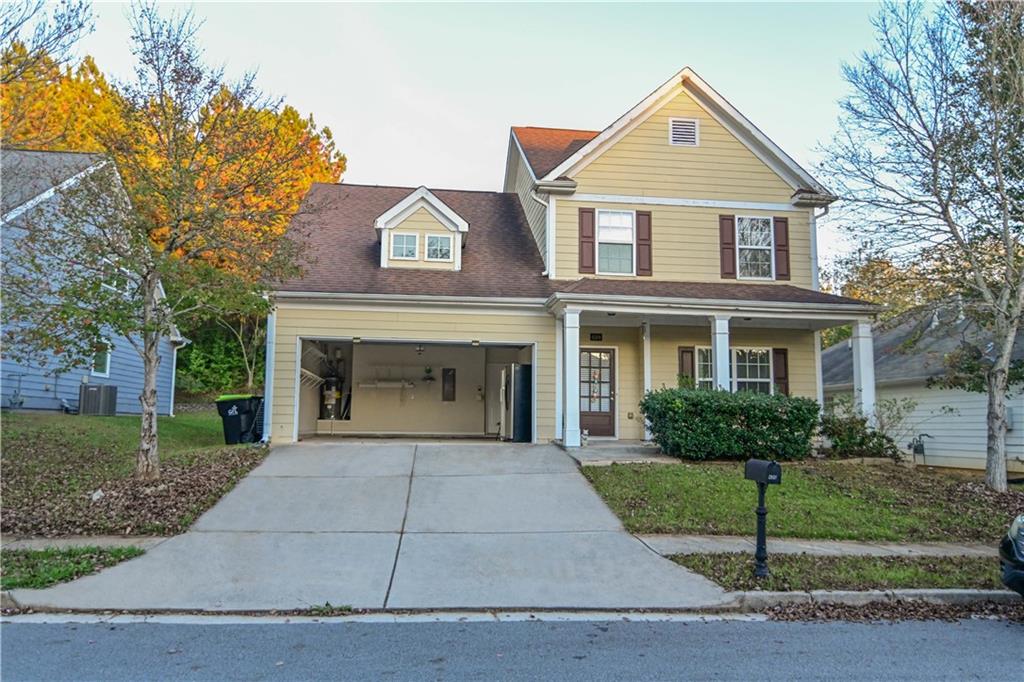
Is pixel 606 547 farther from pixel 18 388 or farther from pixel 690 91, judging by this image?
pixel 18 388

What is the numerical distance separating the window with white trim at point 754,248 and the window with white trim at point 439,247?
254 inches

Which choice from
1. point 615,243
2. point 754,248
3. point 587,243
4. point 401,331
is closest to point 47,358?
point 401,331

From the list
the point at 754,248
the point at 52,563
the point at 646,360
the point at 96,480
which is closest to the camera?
the point at 52,563

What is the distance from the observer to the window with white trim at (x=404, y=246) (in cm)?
1534

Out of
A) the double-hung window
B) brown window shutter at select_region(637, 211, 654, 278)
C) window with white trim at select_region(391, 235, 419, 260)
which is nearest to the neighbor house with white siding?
the double-hung window

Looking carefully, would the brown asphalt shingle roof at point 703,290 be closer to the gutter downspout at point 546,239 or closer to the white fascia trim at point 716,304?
the white fascia trim at point 716,304

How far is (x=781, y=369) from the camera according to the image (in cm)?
1533

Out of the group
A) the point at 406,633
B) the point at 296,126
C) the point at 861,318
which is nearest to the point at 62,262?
the point at 406,633

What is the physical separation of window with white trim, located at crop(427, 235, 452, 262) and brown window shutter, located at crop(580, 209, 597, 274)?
2.94 meters

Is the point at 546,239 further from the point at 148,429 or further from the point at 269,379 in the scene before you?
the point at 148,429

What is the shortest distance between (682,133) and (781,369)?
5.73m

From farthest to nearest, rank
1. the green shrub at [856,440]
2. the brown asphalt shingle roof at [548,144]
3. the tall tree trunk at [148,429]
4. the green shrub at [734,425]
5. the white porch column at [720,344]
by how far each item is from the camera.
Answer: the brown asphalt shingle roof at [548,144] → the white porch column at [720,344] → the green shrub at [856,440] → the green shrub at [734,425] → the tall tree trunk at [148,429]

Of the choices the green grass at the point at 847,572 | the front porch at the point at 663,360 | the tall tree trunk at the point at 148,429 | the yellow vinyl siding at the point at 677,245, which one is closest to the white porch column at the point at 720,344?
the front porch at the point at 663,360

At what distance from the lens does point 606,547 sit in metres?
7.78
